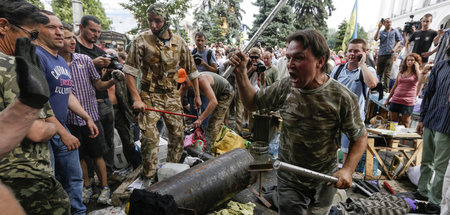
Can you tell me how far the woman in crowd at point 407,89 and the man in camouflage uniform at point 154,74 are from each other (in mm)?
5757

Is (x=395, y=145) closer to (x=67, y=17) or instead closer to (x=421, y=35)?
(x=421, y=35)

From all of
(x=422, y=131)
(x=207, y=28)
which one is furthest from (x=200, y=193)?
(x=207, y=28)

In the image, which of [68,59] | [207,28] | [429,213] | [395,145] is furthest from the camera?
[207,28]

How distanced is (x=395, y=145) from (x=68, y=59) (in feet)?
19.6

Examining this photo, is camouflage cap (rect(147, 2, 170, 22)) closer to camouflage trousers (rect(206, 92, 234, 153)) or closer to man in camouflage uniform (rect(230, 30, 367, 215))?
man in camouflage uniform (rect(230, 30, 367, 215))

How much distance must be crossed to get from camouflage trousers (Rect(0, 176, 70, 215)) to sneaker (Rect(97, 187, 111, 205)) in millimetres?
1702

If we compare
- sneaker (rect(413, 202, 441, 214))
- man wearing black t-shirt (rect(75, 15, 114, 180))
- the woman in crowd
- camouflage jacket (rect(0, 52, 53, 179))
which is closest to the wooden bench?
sneaker (rect(413, 202, 441, 214))

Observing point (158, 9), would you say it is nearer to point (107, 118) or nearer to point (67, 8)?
point (107, 118)

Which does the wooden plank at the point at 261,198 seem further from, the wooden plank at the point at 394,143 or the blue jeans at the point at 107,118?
the wooden plank at the point at 394,143

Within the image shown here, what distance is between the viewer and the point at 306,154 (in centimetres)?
195

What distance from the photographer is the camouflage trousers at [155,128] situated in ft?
10.8

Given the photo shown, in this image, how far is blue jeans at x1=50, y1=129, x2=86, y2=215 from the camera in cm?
223

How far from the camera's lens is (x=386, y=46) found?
819cm

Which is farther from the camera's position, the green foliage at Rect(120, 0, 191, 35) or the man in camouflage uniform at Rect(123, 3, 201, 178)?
the green foliage at Rect(120, 0, 191, 35)
